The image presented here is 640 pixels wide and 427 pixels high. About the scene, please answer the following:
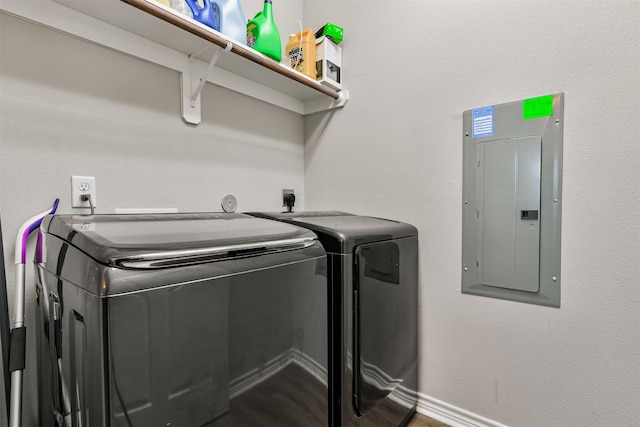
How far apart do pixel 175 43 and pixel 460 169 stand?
144 centimetres

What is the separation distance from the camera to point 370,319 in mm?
1311

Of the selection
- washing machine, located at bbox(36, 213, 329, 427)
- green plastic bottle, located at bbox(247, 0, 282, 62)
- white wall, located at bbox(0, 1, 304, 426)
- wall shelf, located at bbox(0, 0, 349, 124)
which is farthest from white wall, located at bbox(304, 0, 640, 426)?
washing machine, located at bbox(36, 213, 329, 427)

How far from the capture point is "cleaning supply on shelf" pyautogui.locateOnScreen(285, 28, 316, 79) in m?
1.79

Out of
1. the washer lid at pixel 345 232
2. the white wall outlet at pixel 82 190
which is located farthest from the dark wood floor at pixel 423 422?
the white wall outlet at pixel 82 190

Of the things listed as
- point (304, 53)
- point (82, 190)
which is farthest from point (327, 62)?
point (82, 190)

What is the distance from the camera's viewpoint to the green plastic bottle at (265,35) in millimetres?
1489

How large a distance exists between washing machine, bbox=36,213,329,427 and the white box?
3.70ft

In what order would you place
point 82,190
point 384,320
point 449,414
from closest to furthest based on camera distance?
point 82,190
point 384,320
point 449,414

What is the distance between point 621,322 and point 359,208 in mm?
1248

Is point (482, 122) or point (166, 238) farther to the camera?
point (482, 122)

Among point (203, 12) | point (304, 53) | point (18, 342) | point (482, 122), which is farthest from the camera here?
point (304, 53)

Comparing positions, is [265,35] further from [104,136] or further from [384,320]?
[384,320]

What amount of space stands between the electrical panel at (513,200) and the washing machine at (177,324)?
0.87 metres

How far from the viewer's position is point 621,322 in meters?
1.22
